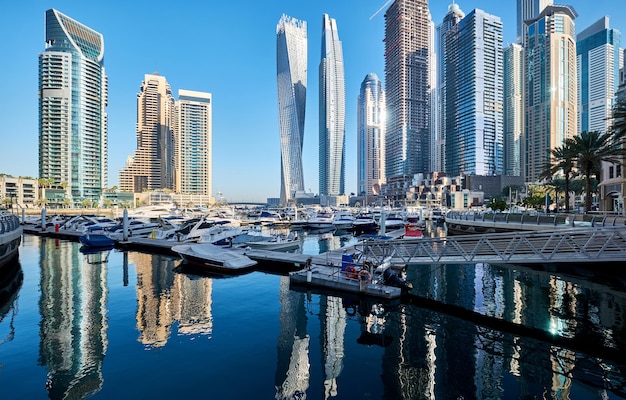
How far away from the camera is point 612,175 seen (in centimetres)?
4997

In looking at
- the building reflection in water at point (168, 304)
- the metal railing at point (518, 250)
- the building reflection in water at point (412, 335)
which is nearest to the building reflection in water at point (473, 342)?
the building reflection in water at point (412, 335)

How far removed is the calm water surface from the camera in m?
10.6

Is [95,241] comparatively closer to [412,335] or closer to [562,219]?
[412,335]

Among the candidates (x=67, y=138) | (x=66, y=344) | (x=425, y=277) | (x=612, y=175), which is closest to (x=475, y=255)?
(x=425, y=277)

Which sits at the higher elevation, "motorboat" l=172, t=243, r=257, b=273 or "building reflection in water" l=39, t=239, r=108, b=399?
"motorboat" l=172, t=243, r=257, b=273

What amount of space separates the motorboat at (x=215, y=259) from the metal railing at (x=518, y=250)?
10696mm

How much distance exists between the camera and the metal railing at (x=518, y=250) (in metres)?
17.5

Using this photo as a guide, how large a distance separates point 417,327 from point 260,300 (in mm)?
9916

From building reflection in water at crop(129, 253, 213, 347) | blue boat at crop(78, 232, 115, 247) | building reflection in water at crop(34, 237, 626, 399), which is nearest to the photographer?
building reflection in water at crop(34, 237, 626, 399)

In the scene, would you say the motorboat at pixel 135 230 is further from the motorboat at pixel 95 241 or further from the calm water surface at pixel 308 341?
the calm water surface at pixel 308 341

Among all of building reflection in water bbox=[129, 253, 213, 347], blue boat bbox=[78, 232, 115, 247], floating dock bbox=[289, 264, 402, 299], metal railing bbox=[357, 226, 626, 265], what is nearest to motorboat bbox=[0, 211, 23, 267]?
blue boat bbox=[78, 232, 115, 247]

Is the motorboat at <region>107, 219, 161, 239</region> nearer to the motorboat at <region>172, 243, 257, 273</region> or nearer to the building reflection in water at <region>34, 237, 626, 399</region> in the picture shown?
the motorboat at <region>172, 243, 257, 273</region>

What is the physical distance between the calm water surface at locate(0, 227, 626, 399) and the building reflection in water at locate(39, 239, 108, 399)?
0.08 metres

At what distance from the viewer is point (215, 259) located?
28.7m
